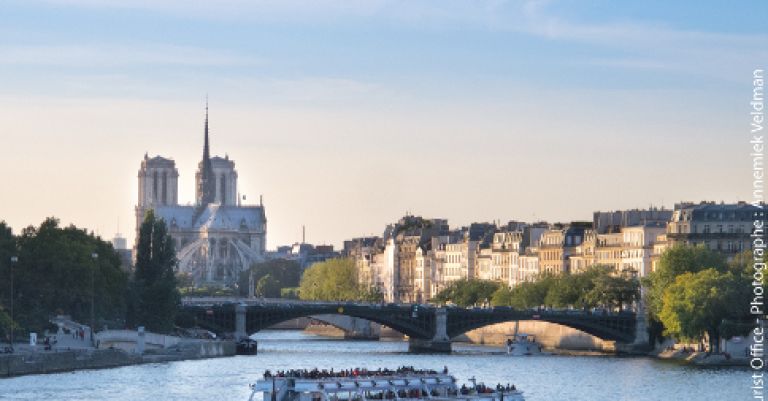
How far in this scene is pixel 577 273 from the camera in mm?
163250

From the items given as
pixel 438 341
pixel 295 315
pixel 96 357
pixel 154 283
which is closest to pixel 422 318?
pixel 438 341

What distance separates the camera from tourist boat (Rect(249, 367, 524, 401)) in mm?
78438

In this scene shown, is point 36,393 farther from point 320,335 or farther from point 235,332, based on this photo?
point 320,335

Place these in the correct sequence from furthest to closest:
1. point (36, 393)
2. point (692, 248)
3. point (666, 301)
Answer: point (692, 248), point (666, 301), point (36, 393)

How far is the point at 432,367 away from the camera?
11181cm

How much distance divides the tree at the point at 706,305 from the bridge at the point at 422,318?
11.7 m

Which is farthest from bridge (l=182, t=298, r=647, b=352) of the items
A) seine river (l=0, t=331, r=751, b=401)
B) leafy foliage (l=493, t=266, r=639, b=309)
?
leafy foliage (l=493, t=266, r=639, b=309)

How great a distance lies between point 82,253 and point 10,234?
4.06m

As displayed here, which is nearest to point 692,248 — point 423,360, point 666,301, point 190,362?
point 666,301

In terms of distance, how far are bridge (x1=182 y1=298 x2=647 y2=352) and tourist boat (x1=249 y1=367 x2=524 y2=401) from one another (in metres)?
53.1

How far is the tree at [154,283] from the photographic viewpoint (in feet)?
433

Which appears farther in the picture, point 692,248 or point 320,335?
point 320,335

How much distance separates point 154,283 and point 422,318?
18.9 meters

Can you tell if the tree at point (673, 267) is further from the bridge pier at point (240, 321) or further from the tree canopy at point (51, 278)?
the tree canopy at point (51, 278)
